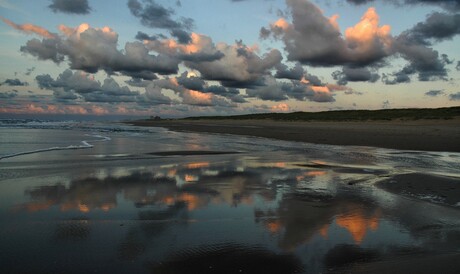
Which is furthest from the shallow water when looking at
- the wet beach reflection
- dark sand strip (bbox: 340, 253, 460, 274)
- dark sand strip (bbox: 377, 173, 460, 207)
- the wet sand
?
the wet sand

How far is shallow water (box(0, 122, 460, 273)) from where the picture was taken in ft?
15.2

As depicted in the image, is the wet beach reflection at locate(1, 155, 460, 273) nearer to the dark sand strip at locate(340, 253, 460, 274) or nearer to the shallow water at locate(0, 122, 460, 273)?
the shallow water at locate(0, 122, 460, 273)

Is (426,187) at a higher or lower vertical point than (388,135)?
lower

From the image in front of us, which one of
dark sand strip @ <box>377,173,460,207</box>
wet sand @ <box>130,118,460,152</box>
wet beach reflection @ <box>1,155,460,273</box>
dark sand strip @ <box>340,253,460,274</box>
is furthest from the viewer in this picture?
wet sand @ <box>130,118,460,152</box>

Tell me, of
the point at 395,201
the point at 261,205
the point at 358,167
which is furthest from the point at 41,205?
the point at 358,167

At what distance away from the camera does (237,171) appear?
476 inches

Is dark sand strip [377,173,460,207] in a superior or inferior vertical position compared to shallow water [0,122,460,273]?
superior

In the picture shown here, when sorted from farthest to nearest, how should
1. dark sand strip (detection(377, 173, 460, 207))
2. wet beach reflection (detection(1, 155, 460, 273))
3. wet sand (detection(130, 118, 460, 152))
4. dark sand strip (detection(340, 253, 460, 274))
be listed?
wet sand (detection(130, 118, 460, 152))
dark sand strip (detection(377, 173, 460, 207))
wet beach reflection (detection(1, 155, 460, 273))
dark sand strip (detection(340, 253, 460, 274))

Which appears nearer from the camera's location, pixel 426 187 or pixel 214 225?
pixel 214 225

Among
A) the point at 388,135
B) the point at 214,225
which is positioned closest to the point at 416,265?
the point at 214,225

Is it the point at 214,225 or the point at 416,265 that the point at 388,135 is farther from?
the point at 416,265

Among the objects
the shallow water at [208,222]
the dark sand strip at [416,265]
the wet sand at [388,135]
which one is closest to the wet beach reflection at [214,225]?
the shallow water at [208,222]

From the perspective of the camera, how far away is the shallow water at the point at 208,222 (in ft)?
15.2

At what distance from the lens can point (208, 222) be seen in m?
6.28
